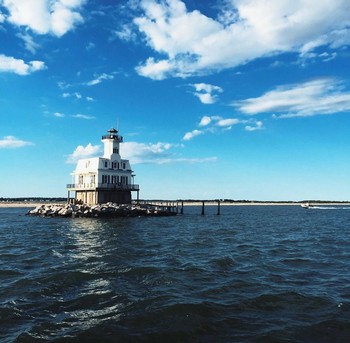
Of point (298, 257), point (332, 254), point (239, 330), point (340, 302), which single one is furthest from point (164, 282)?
point (332, 254)

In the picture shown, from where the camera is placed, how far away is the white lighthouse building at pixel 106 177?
198 ft

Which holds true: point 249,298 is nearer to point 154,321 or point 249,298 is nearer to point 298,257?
point 154,321

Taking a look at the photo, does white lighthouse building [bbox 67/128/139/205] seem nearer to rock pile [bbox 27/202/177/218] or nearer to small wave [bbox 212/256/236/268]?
rock pile [bbox 27/202/177/218]

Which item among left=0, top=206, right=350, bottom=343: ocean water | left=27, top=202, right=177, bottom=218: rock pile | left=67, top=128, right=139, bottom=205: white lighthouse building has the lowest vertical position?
left=0, top=206, right=350, bottom=343: ocean water

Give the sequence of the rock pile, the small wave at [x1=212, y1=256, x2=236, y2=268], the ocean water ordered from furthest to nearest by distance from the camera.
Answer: the rock pile
the small wave at [x1=212, y1=256, x2=236, y2=268]
the ocean water

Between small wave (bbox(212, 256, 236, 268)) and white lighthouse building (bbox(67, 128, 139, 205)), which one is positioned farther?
white lighthouse building (bbox(67, 128, 139, 205))

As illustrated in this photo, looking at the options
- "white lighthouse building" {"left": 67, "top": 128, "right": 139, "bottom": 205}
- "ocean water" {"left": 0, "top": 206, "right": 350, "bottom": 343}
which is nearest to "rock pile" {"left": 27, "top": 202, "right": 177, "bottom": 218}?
"white lighthouse building" {"left": 67, "top": 128, "right": 139, "bottom": 205}

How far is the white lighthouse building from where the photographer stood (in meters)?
60.4

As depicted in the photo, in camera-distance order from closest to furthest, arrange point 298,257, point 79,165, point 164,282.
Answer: point 164,282 < point 298,257 < point 79,165

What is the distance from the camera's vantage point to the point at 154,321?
10.4m

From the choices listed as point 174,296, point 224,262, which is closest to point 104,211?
point 224,262

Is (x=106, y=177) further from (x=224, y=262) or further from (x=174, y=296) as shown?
(x=174, y=296)

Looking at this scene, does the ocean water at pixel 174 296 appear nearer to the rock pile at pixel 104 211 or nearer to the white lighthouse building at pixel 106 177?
the rock pile at pixel 104 211

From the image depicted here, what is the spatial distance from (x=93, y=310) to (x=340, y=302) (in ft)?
25.8
